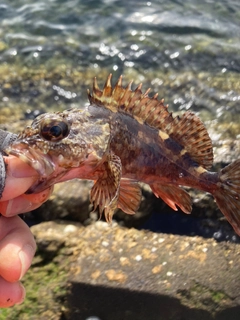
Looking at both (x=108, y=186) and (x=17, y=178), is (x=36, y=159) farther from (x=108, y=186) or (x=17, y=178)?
(x=108, y=186)

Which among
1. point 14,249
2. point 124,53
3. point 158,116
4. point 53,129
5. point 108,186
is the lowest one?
point 124,53

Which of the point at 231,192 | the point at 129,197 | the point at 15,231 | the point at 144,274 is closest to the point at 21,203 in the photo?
the point at 15,231

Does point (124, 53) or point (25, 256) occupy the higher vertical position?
point (25, 256)

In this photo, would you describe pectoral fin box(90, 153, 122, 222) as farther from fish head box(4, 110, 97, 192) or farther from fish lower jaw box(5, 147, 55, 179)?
fish lower jaw box(5, 147, 55, 179)

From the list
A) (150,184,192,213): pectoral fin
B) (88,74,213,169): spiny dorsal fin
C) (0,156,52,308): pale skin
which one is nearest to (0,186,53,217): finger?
(0,156,52,308): pale skin

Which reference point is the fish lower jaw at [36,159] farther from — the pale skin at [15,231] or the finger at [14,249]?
the finger at [14,249]

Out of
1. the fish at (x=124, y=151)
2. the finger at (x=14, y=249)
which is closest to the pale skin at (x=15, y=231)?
the finger at (x=14, y=249)

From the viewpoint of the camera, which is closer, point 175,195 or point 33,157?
point 33,157
